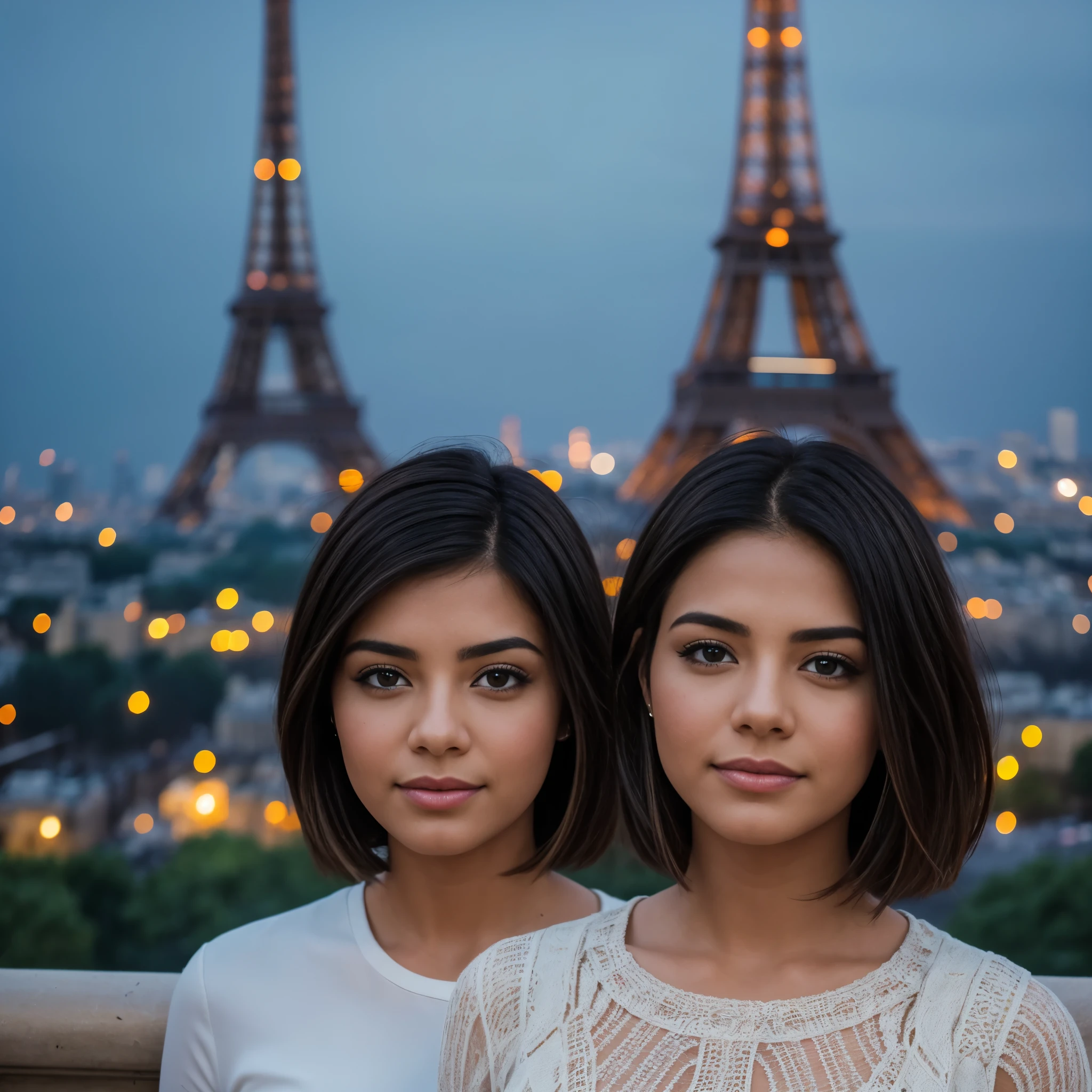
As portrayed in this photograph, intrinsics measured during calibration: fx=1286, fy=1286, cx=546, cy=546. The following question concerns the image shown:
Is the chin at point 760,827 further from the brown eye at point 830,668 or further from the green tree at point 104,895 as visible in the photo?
the green tree at point 104,895

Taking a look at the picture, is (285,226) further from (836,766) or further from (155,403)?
(836,766)

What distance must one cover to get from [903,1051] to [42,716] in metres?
8.74

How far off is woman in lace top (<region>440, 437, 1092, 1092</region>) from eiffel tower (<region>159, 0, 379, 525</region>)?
933cm

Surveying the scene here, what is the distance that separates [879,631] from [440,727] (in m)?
0.45

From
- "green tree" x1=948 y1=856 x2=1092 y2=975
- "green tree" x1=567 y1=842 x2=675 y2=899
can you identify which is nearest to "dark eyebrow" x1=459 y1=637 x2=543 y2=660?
"green tree" x1=567 y1=842 x2=675 y2=899

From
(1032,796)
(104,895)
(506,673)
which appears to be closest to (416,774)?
(506,673)

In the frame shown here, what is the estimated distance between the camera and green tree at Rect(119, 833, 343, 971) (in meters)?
7.41

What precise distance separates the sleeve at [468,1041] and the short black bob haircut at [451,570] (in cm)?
29

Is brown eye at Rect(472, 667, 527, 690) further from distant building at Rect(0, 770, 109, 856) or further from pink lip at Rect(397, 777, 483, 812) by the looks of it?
distant building at Rect(0, 770, 109, 856)

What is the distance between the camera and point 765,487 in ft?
3.75

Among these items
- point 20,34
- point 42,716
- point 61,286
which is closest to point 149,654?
point 42,716

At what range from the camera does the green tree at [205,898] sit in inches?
292

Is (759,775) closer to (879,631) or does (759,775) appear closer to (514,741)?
(879,631)

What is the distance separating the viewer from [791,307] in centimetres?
1134
